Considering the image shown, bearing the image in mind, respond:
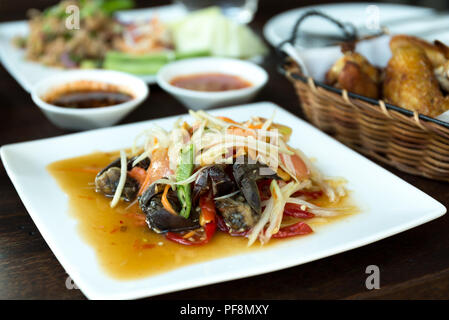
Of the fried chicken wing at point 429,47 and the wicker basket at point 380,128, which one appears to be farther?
the fried chicken wing at point 429,47

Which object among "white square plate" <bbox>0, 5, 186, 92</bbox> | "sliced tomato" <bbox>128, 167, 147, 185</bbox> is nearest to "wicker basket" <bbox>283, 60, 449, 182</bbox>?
"sliced tomato" <bbox>128, 167, 147, 185</bbox>

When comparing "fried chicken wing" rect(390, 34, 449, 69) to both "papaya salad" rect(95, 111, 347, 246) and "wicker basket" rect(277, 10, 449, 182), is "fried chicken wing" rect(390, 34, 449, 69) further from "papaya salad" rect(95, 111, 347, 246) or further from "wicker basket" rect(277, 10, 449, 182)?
"papaya salad" rect(95, 111, 347, 246)

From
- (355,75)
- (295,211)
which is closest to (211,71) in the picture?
(355,75)

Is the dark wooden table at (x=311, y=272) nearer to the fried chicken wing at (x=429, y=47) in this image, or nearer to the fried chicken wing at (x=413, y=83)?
the fried chicken wing at (x=413, y=83)

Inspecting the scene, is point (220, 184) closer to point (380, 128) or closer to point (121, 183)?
point (121, 183)

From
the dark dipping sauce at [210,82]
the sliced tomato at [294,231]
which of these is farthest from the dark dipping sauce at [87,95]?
the sliced tomato at [294,231]

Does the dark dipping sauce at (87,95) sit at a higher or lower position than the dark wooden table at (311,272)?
higher

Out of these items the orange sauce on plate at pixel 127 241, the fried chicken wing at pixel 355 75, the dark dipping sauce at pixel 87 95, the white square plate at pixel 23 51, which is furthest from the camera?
the white square plate at pixel 23 51
